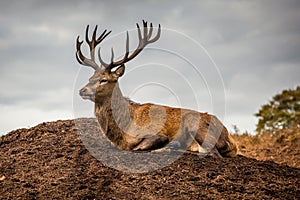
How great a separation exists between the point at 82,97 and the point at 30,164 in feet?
5.57

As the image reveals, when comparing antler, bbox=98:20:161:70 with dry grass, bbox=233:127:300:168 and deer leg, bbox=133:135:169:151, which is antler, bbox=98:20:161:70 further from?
dry grass, bbox=233:127:300:168

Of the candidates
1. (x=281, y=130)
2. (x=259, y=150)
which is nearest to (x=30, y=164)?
(x=259, y=150)

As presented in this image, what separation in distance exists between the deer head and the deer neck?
7.4 inches

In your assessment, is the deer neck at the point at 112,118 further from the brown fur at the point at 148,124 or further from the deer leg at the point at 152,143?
the deer leg at the point at 152,143

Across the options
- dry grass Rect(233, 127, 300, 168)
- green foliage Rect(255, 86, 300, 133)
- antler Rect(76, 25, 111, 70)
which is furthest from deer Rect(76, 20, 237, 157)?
green foliage Rect(255, 86, 300, 133)

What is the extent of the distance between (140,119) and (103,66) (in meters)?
1.27

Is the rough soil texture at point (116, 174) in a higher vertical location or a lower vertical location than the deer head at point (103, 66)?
lower

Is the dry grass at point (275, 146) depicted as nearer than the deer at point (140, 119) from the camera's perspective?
No

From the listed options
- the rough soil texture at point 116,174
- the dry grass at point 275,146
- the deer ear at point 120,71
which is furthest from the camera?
the dry grass at point 275,146

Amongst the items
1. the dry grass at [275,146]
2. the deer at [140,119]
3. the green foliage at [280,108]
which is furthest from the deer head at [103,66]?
the green foliage at [280,108]

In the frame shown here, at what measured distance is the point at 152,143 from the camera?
388 inches

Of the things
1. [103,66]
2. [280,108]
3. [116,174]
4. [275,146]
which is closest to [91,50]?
[103,66]

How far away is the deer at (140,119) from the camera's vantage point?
396 inches

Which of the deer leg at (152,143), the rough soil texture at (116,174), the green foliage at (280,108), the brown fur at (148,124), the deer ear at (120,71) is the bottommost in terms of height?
the rough soil texture at (116,174)
